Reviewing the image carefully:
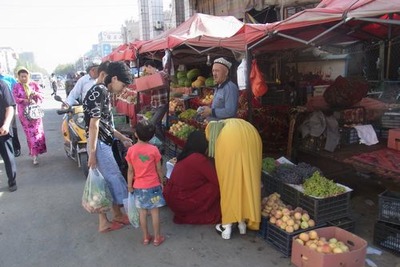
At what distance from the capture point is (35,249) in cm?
364

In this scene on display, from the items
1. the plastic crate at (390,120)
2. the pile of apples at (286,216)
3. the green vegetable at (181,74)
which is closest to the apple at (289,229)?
the pile of apples at (286,216)

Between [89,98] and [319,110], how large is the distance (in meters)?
3.76

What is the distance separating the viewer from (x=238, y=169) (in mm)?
3508

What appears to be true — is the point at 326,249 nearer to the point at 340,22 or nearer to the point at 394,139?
the point at 340,22

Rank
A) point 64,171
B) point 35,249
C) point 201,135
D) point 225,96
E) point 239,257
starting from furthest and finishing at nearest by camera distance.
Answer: point 64,171 → point 225,96 → point 201,135 → point 35,249 → point 239,257

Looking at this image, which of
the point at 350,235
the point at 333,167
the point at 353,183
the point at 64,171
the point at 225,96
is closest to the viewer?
the point at 350,235

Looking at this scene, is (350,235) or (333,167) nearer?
(350,235)

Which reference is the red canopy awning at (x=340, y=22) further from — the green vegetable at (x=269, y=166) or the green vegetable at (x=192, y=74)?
the green vegetable at (x=192, y=74)

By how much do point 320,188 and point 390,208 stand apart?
685mm

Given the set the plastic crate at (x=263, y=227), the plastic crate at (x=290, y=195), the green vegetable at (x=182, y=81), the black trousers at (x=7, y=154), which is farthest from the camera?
the green vegetable at (x=182, y=81)

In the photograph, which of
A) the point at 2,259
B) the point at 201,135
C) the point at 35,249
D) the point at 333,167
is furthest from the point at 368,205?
the point at 2,259

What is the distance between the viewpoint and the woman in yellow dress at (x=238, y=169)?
3.50 metres

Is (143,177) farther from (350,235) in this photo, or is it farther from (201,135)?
(350,235)

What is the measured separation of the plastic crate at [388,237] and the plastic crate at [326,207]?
0.36 m
